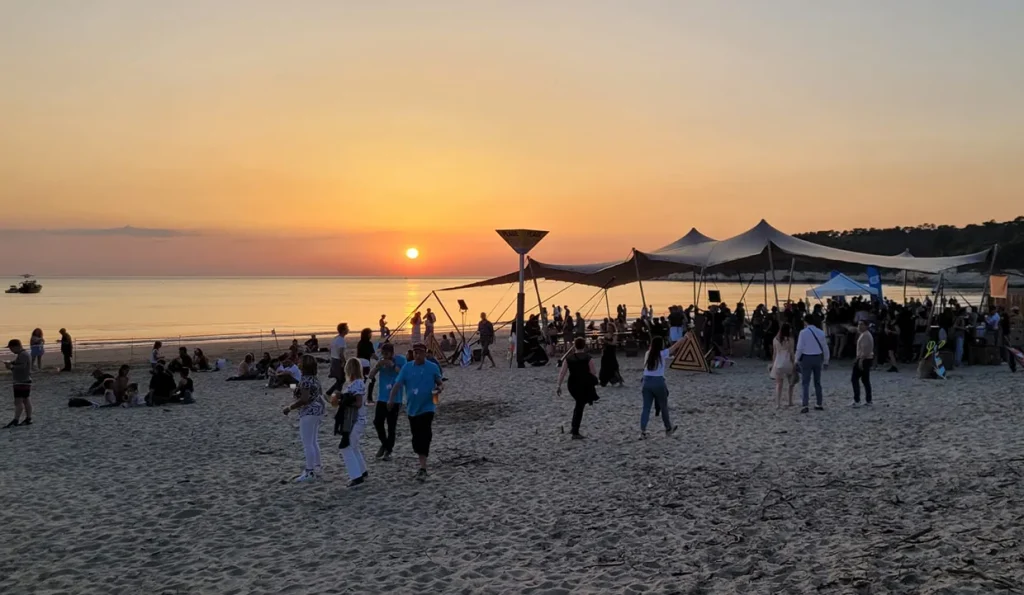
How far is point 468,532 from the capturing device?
5840 mm

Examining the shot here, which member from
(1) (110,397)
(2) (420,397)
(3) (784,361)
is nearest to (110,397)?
(1) (110,397)

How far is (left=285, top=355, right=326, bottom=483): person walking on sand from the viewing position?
284 inches

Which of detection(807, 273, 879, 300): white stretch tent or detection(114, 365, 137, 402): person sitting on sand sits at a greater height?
detection(807, 273, 879, 300): white stretch tent

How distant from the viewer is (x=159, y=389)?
13.5 metres

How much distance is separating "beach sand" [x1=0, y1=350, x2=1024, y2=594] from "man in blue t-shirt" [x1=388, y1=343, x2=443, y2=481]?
1.17ft

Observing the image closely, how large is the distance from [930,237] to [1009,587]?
110629 millimetres

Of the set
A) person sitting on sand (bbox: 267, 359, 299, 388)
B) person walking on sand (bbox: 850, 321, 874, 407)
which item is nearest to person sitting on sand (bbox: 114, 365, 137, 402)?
person sitting on sand (bbox: 267, 359, 299, 388)

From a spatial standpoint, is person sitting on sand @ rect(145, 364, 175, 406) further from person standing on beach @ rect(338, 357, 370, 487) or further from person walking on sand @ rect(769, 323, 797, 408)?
person walking on sand @ rect(769, 323, 797, 408)

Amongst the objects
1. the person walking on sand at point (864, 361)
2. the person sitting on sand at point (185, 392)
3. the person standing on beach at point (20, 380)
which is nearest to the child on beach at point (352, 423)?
the person standing on beach at point (20, 380)

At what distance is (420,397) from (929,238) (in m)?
109

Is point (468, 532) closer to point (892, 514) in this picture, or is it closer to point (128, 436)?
point (892, 514)


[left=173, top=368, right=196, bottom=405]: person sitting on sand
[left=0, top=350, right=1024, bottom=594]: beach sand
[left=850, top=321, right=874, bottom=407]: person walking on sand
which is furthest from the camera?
[left=173, top=368, right=196, bottom=405]: person sitting on sand

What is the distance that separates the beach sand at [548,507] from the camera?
480 cm

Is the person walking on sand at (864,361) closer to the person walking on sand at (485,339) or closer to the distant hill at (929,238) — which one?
the person walking on sand at (485,339)
